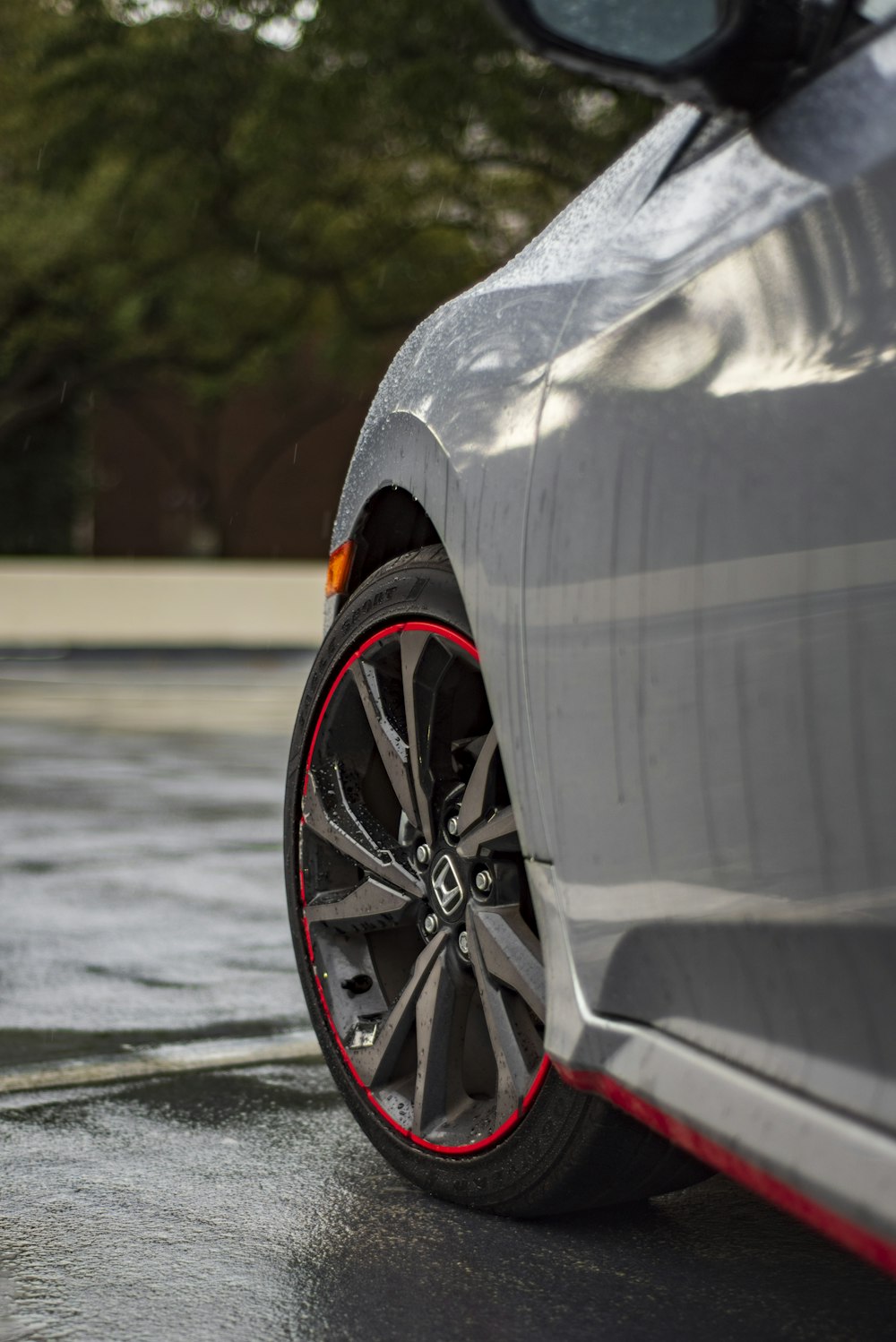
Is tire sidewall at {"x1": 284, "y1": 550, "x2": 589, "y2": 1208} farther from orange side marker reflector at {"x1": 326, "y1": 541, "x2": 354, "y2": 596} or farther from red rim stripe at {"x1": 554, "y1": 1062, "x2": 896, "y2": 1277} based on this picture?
red rim stripe at {"x1": 554, "y1": 1062, "x2": 896, "y2": 1277}

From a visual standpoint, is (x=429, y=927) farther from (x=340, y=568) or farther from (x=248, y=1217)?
(x=340, y=568)

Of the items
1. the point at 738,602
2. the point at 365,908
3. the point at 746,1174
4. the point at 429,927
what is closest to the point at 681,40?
the point at 738,602

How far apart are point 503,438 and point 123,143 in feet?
73.9

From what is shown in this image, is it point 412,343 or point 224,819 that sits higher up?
point 412,343

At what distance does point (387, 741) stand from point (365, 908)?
291mm

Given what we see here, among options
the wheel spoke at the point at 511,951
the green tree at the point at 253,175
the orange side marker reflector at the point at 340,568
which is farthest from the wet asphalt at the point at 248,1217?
the green tree at the point at 253,175

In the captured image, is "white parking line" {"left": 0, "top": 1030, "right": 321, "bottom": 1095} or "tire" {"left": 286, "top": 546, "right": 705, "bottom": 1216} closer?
"tire" {"left": 286, "top": 546, "right": 705, "bottom": 1216}

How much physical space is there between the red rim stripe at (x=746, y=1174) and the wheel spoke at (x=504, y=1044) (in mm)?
354

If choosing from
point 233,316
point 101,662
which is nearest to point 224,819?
point 101,662

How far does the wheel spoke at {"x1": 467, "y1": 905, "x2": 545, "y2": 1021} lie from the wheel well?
2.52 ft

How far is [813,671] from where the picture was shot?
1.80m

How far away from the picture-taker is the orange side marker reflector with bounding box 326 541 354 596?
3.36 metres

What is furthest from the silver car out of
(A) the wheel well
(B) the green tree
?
(B) the green tree

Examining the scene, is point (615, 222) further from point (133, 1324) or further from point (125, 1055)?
point (125, 1055)
